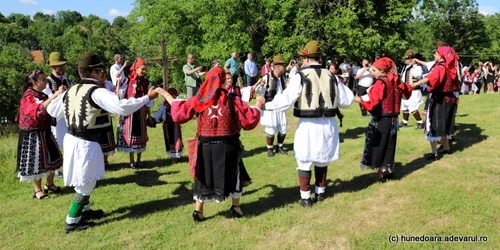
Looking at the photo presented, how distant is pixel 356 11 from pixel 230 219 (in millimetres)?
19900

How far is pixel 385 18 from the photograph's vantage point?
2181 cm

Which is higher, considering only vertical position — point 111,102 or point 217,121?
point 111,102

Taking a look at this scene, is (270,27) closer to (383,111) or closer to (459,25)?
(383,111)

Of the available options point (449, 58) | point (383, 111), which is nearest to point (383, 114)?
point (383, 111)

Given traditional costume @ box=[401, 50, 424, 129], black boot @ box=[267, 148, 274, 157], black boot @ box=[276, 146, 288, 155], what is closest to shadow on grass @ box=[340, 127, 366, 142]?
traditional costume @ box=[401, 50, 424, 129]

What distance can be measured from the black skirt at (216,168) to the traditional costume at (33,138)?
2608mm

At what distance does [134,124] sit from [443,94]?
19.0 ft

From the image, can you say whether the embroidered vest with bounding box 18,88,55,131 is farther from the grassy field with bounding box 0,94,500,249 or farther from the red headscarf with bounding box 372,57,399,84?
the red headscarf with bounding box 372,57,399,84

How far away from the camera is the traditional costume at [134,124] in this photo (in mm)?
6969

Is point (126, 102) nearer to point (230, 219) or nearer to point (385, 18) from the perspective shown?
point (230, 219)

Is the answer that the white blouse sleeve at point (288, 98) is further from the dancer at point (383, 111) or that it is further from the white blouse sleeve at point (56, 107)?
the white blouse sleeve at point (56, 107)

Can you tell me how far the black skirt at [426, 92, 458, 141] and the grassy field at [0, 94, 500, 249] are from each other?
1.67 ft

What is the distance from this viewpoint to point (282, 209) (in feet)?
16.1

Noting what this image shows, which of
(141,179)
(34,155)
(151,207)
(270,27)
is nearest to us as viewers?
(151,207)
